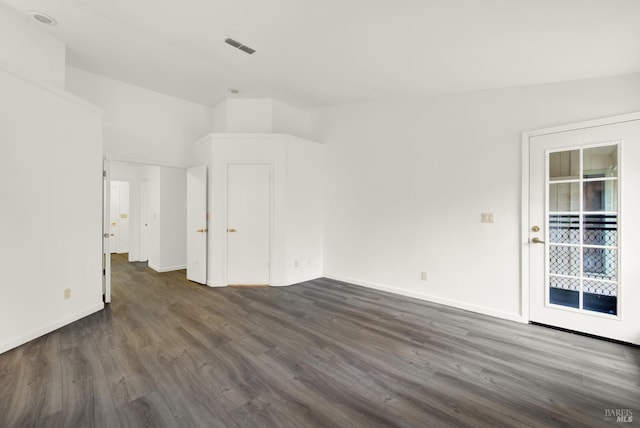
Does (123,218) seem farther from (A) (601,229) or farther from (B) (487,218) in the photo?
(A) (601,229)

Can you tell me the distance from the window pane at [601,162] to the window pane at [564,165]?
0.07 metres

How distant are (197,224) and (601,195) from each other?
5.51 meters

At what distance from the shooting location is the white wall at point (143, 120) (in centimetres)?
406

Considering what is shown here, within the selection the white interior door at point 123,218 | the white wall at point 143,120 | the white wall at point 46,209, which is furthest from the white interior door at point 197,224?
the white interior door at point 123,218

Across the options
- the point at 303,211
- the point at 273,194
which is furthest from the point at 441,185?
the point at 273,194

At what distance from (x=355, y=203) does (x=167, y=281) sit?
12.1 feet

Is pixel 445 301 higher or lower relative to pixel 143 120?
lower

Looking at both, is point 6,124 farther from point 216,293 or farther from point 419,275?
point 419,275

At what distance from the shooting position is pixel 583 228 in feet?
9.78

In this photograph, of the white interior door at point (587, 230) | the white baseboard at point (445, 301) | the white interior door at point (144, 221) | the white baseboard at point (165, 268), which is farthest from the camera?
the white interior door at point (144, 221)

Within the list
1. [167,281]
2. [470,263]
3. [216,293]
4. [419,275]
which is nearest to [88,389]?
[216,293]

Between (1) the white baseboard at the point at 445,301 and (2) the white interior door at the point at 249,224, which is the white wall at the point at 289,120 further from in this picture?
(1) the white baseboard at the point at 445,301

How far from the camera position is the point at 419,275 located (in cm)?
414

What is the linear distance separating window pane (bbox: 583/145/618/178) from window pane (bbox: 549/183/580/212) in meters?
0.17
